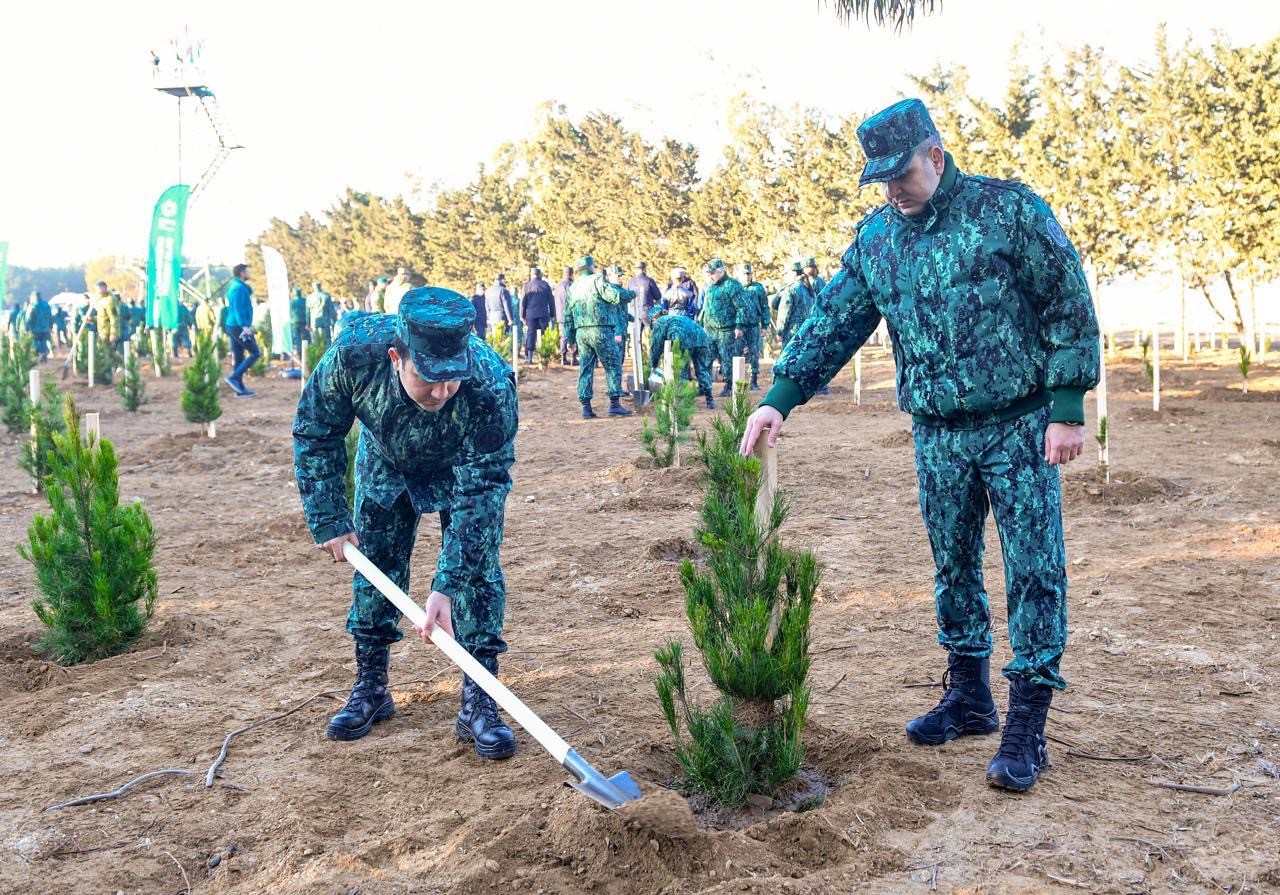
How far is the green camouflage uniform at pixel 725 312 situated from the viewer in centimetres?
1485

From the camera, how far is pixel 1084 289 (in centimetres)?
287

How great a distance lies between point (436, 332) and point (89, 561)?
2554 millimetres

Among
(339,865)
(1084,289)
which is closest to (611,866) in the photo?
(339,865)

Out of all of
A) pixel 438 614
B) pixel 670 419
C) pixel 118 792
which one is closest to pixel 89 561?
pixel 118 792

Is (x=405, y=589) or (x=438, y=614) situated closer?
(x=438, y=614)

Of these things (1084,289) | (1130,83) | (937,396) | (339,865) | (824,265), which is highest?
(1130,83)

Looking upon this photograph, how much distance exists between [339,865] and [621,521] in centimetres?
464

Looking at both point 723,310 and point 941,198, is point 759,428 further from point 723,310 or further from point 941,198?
point 723,310

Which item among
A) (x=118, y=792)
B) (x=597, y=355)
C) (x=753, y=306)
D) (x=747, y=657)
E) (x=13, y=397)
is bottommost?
(x=118, y=792)

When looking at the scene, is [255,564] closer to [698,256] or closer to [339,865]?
[339,865]

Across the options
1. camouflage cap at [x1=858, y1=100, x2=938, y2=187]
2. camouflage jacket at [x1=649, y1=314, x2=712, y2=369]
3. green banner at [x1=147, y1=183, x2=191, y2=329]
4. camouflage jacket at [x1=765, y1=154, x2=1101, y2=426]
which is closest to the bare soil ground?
camouflage jacket at [x1=765, y1=154, x2=1101, y2=426]

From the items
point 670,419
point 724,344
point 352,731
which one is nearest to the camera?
point 352,731

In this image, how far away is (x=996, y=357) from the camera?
9.51 feet

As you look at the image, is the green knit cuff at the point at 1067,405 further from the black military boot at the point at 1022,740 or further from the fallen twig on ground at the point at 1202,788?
the fallen twig on ground at the point at 1202,788
